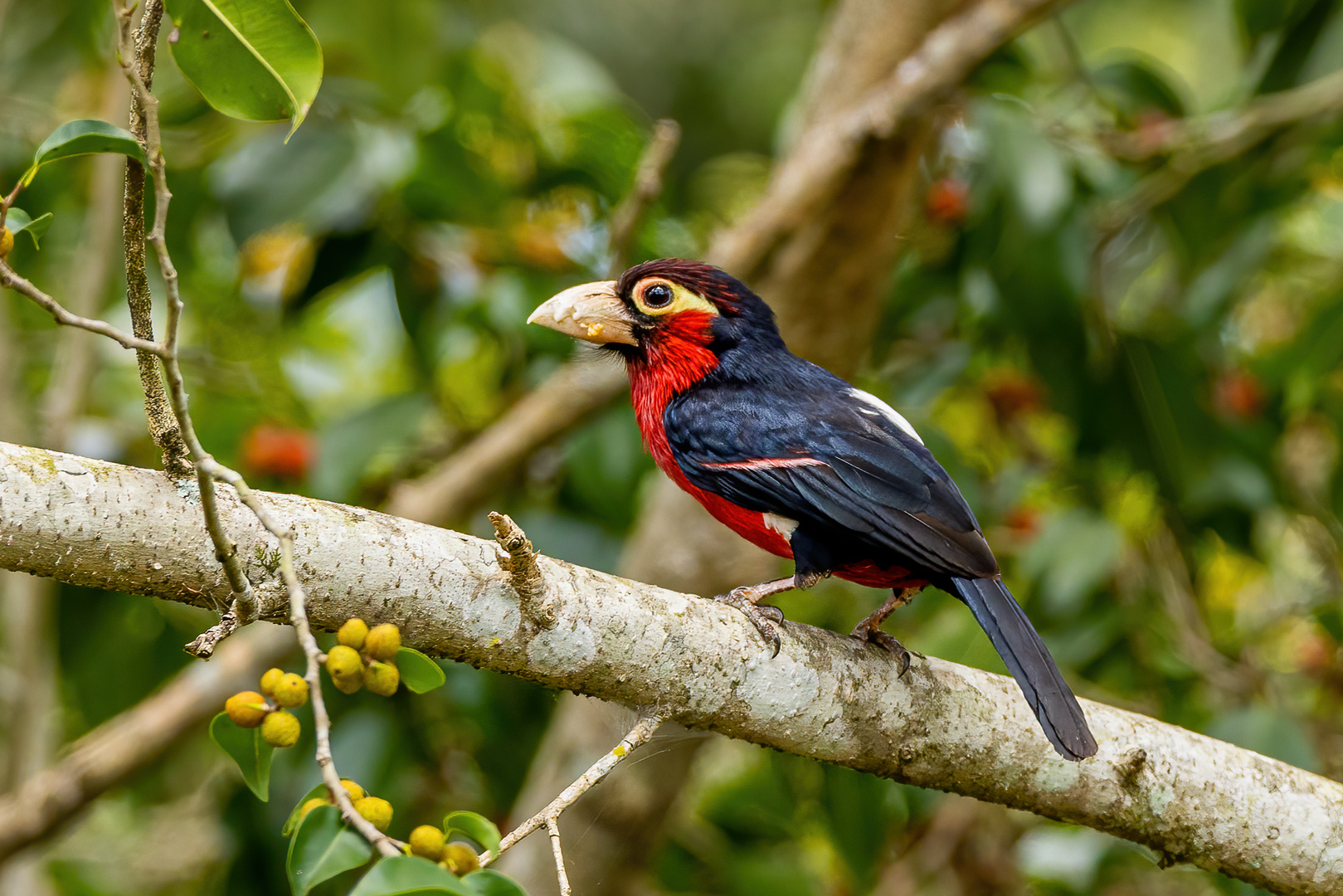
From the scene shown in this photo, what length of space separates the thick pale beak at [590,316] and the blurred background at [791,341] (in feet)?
2.11

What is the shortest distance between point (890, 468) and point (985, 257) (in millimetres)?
1555

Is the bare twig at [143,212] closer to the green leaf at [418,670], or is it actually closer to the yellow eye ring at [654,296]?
the green leaf at [418,670]

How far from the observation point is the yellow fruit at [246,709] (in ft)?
4.36

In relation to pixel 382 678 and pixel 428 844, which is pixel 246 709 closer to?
pixel 382 678

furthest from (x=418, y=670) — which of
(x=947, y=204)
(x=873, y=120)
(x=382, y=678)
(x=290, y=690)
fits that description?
(x=947, y=204)

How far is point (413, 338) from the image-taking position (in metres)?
3.69

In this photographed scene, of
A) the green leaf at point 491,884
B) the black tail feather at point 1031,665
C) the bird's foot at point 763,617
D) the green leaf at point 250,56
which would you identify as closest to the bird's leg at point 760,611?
the bird's foot at point 763,617

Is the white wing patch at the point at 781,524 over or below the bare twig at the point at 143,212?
below

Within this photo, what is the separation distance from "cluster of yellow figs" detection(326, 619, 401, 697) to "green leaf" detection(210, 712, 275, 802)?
0.47 ft

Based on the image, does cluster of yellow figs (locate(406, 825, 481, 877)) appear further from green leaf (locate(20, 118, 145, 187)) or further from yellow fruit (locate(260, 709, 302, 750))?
green leaf (locate(20, 118, 145, 187))

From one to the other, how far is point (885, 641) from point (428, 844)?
107 cm

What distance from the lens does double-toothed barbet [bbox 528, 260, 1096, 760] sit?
2090 millimetres

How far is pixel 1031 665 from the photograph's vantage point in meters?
1.97

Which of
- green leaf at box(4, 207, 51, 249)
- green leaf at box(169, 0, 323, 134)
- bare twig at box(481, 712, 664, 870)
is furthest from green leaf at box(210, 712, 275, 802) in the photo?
green leaf at box(169, 0, 323, 134)
